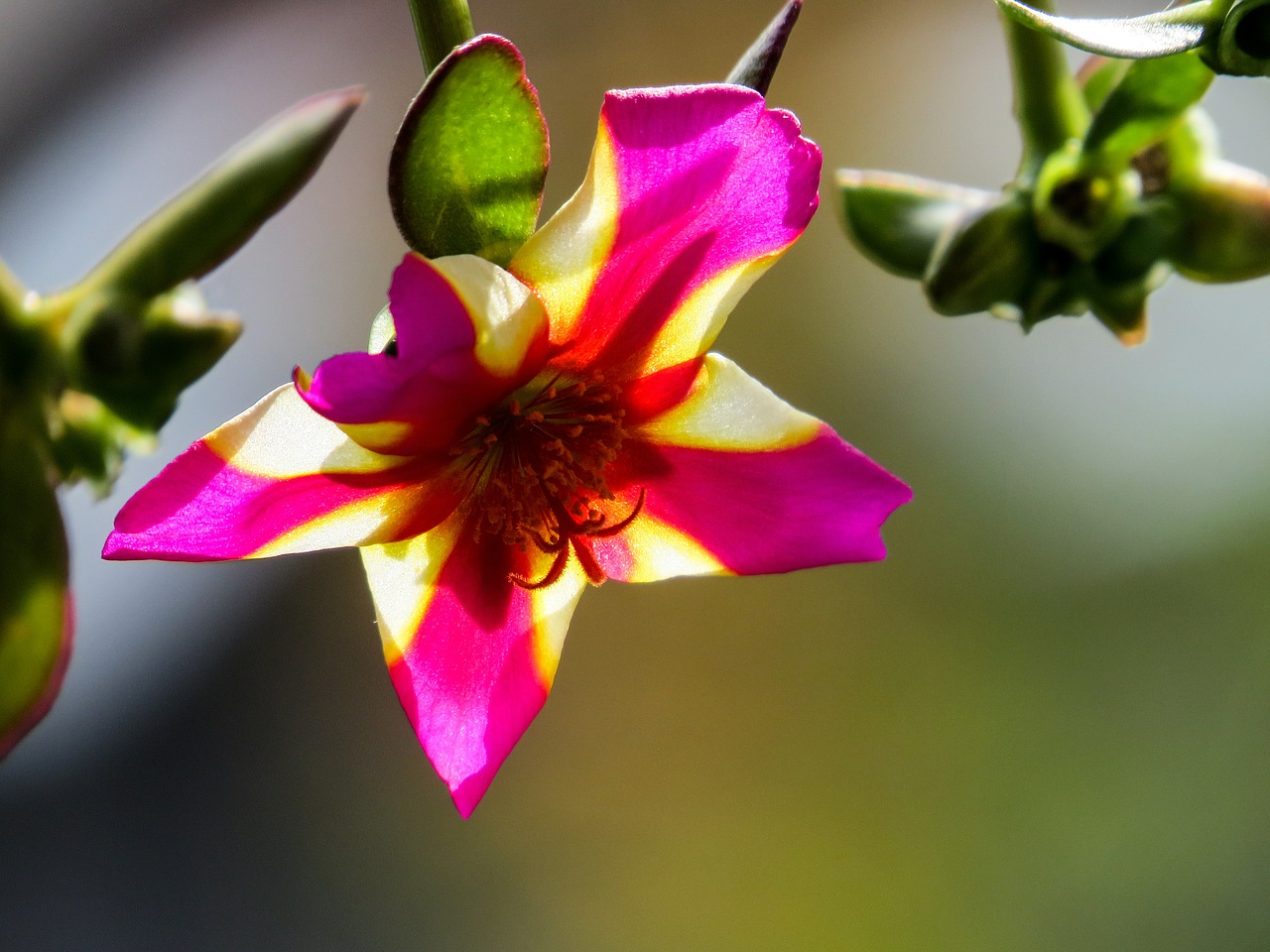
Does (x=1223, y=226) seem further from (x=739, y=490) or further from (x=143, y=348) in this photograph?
(x=143, y=348)

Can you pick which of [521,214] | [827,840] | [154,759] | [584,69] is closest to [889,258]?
[521,214]

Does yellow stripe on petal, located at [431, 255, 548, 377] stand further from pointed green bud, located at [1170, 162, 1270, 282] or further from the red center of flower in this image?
pointed green bud, located at [1170, 162, 1270, 282]

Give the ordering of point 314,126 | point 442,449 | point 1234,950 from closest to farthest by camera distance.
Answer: point 314,126 < point 442,449 < point 1234,950

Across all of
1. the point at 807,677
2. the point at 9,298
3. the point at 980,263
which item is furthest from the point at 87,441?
the point at 807,677

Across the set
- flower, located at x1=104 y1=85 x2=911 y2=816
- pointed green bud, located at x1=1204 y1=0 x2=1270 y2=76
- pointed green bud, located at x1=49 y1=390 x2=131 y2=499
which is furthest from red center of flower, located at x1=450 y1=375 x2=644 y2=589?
pointed green bud, located at x1=1204 y1=0 x2=1270 y2=76

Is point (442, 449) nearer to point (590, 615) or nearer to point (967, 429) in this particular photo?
point (590, 615)
